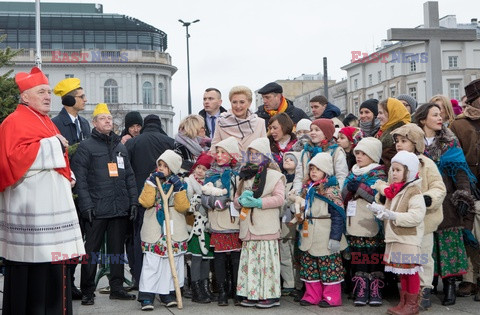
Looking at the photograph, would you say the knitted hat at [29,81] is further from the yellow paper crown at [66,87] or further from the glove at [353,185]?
the glove at [353,185]

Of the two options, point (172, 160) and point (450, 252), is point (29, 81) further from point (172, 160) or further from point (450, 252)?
point (450, 252)

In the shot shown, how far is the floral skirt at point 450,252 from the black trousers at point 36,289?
392cm

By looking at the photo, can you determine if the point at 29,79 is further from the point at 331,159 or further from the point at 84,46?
the point at 84,46

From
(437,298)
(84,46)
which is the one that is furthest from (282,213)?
(84,46)

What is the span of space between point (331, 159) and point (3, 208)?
134 inches

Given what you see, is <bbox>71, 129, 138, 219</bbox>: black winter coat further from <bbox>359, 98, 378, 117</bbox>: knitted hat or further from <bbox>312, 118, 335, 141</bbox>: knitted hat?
<bbox>359, 98, 378, 117</bbox>: knitted hat

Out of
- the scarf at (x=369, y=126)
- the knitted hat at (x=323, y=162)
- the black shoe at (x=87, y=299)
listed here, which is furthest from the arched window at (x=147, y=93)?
the knitted hat at (x=323, y=162)

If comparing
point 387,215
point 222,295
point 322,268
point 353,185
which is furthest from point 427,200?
point 222,295

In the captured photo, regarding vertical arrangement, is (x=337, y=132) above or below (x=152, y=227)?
above

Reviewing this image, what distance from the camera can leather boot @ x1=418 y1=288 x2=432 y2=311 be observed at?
21.9ft

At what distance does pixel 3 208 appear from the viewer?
581 centimetres

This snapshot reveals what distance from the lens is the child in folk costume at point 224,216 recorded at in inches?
281

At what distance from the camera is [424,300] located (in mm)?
6715

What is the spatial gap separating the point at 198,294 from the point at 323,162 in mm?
2020
